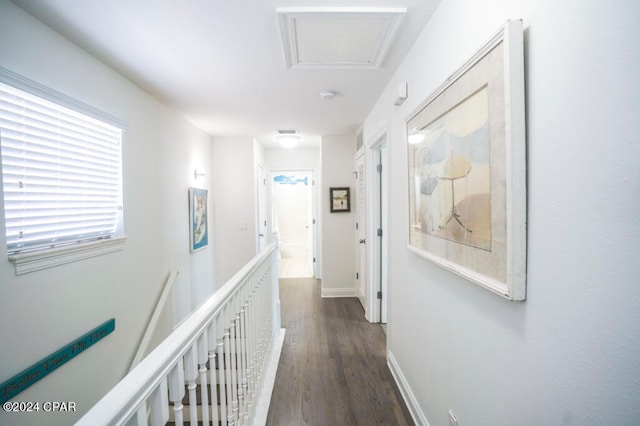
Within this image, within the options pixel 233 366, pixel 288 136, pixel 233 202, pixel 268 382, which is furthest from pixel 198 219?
pixel 233 366

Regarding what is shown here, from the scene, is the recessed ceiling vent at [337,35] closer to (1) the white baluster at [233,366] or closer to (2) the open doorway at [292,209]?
(1) the white baluster at [233,366]

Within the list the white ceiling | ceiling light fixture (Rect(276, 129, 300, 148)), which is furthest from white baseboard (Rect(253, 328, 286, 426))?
ceiling light fixture (Rect(276, 129, 300, 148))

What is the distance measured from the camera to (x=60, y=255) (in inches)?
63.1

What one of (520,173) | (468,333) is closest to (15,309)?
(468,333)

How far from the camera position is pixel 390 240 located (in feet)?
7.86

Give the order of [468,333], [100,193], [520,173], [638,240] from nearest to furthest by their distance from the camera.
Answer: [638,240], [520,173], [468,333], [100,193]

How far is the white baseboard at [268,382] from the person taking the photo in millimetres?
1813

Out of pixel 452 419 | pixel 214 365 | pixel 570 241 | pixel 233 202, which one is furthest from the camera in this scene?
pixel 233 202

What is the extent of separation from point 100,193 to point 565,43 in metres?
2.53

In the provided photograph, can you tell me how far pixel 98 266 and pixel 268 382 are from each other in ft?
4.87

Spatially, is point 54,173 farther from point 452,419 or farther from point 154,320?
point 452,419

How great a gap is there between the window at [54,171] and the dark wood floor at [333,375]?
68.6 inches

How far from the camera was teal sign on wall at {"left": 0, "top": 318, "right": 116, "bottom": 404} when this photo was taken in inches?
51.0

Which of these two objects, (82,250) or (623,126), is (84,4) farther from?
(623,126)
